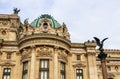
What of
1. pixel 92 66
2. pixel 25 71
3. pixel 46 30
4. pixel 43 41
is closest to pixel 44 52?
pixel 43 41

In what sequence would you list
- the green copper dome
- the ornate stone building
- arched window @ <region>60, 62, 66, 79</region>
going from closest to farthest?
the ornate stone building → arched window @ <region>60, 62, 66, 79</region> → the green copper dome

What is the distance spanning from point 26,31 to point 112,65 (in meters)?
18.3

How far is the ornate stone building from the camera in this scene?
43656 mm

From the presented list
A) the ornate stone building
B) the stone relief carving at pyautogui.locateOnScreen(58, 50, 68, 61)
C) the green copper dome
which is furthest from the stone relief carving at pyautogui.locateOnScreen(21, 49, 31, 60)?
the green copper dome

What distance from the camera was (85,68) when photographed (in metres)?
47.0

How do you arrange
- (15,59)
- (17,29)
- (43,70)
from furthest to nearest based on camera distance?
(17,29)
(15,59)
(43,70)

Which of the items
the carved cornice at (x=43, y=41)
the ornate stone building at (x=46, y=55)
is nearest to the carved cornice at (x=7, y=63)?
the ornate stone building at (x=46, y=55)

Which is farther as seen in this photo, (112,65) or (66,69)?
(112,65)

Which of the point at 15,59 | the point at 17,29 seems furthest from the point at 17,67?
the point at 17,29

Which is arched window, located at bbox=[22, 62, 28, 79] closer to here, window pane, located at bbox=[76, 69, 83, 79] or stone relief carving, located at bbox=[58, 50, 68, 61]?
stone relief carving, located at bbox=[58, 50, 68, 61]

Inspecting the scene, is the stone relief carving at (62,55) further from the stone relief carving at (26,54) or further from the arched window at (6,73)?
the arched window at (6,73)

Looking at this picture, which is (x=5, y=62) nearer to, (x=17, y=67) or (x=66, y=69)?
(x=17, y=67)

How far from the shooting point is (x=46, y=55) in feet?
145

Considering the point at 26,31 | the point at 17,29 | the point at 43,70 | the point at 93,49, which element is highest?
the point at 17,29
